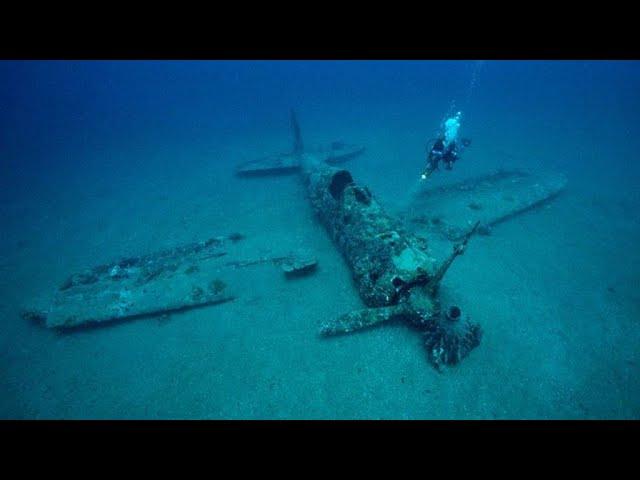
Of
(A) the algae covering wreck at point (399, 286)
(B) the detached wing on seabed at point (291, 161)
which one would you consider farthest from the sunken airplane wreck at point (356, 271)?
(B) the detached wing on seabed at point (291, 161)

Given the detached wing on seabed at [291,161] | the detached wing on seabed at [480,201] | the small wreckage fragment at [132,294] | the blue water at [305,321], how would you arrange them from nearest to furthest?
1. the blue water at [305,321]
2. the small wreckage fragment at [132,294]
3. the detached wing on seabed at [480,201]
4. the detached wing on seabed at [291,161]

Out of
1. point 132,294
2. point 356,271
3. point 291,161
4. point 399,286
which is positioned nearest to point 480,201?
point 356,271

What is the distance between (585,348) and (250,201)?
12296 millimetres

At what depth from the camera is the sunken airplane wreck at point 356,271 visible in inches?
233

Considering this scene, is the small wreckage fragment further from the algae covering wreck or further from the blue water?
the algae covering wreck

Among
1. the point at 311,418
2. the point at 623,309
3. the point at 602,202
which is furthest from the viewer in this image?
the point at 602,202

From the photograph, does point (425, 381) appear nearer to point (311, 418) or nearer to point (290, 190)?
point (311, 418)

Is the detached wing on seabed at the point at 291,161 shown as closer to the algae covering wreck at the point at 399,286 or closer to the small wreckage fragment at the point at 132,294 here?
the algae covering wreck at the point at 399,286

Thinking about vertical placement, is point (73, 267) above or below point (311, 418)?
below

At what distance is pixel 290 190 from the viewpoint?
14281 mm

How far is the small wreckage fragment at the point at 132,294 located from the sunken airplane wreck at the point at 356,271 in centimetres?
2

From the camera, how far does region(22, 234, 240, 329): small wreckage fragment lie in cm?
709

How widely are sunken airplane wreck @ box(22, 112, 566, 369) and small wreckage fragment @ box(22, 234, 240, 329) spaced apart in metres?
0.02
